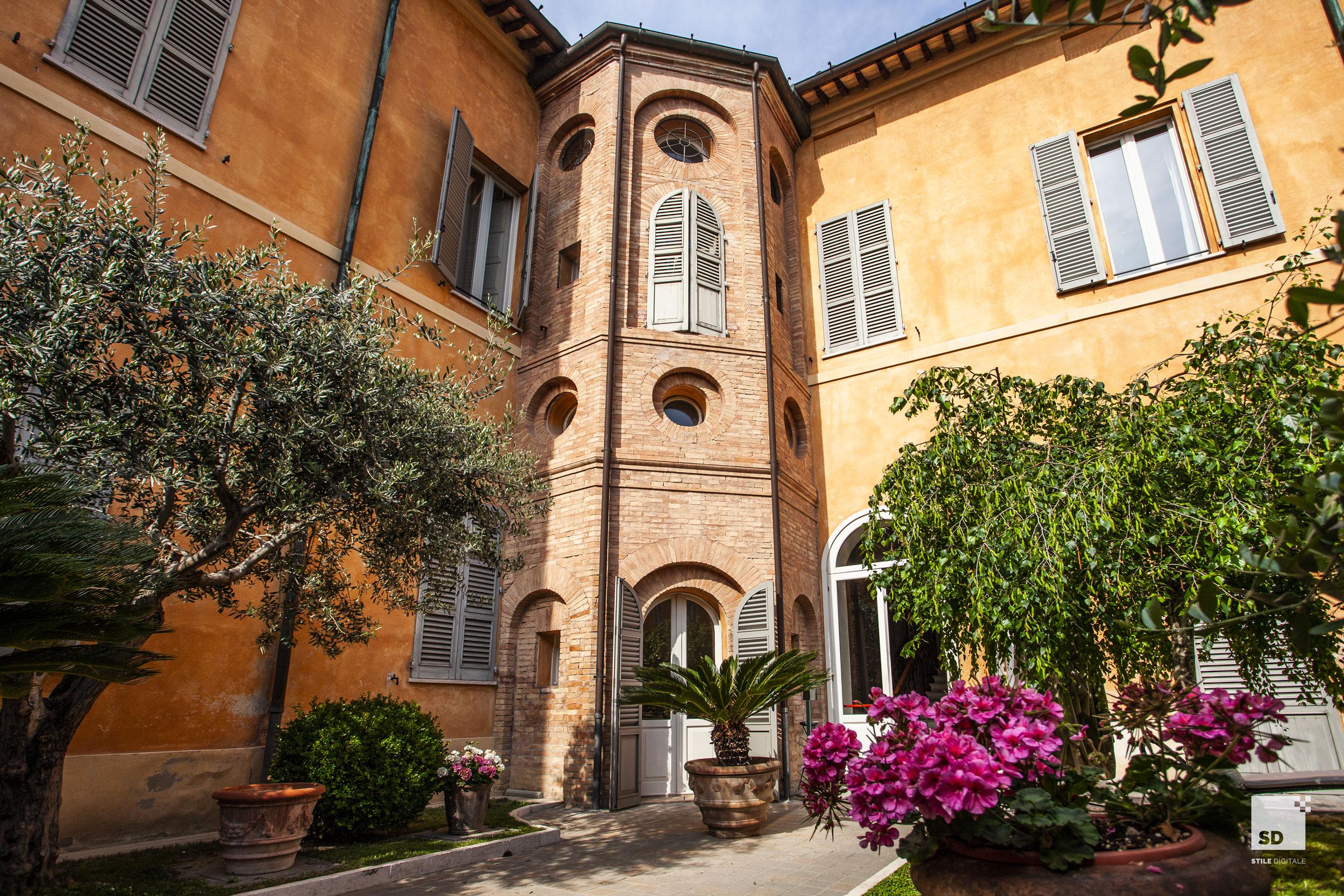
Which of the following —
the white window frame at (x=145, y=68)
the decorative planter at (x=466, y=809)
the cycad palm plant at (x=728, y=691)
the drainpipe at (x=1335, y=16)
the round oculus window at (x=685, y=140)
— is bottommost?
the decorative planter at (x=466, y=809)

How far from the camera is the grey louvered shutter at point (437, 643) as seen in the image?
9.28 meters

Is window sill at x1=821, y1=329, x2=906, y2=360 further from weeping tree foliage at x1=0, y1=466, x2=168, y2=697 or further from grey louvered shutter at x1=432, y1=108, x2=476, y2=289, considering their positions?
weeping tree foliage at x1=0, y1=466, x2=168, y2=697

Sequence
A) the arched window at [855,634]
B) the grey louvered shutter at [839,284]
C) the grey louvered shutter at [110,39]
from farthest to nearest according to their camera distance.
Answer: the grey louvered shutter at [839,284] < the arched window at [855,634] < the grey louvered shutter at [110,39]

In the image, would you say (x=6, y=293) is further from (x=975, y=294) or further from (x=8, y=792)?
(x=975, y=294)

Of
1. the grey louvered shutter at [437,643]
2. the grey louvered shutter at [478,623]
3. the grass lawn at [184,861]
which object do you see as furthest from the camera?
the grey louvered shutter at [478,623]

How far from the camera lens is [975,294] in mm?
11336

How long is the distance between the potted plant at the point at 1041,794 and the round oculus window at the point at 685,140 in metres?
10.6

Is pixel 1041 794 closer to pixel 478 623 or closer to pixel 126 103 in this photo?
pixel 478 623

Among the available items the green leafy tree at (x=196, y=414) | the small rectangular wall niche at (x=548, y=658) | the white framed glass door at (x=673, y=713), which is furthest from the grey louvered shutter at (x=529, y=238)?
the green leafy tree at (x=196, y=414)

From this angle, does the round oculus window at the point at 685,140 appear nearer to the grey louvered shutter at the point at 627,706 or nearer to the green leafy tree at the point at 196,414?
the grey louvered shutter at the point at 627,706

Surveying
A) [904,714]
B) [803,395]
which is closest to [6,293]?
[904,714]

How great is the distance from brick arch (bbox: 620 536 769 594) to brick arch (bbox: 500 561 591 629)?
73 cm

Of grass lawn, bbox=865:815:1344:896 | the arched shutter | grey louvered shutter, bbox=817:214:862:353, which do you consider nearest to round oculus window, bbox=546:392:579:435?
the arched shutter

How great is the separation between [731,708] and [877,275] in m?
7.50
